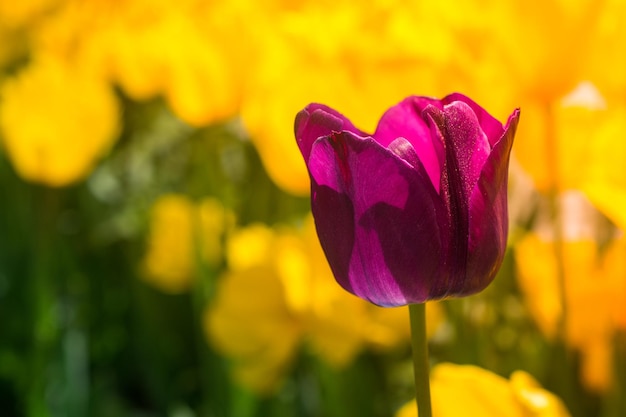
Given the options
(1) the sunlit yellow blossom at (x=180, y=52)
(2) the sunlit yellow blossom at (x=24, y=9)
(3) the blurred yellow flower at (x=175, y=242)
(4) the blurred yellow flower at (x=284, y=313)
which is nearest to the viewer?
(4) the blurred yellow flower at (x=284, y=313)

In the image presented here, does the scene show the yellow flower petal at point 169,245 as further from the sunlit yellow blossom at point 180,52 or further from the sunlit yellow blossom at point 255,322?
the sunlit yellow blossom at point 255,322

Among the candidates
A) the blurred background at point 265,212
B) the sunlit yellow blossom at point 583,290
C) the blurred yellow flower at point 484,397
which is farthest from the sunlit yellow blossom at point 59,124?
Answer: the blurred yellow flower at point 484,397

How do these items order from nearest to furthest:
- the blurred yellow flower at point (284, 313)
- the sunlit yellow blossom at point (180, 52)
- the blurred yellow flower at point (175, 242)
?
the blurred yellow flower at point (284, 313), the sunlit yellow blossom at point (180, 52), the blurred yellow flower at point (175, 242)

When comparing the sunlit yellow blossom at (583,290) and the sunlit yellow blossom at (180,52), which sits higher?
the sunlit yellow blossom at (180,52)

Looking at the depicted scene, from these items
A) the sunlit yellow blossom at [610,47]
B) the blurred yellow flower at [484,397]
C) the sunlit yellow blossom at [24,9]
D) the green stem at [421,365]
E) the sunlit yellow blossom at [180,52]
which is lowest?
the blurred yellow flower at [484,397]

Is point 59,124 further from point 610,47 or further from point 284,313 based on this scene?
point 610,47

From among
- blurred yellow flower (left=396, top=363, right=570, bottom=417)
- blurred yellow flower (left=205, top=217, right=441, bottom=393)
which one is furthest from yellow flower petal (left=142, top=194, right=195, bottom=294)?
blurred yellow flower (left=396, top=363, right=570, bottom=417)

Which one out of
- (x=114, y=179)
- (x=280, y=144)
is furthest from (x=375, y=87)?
(x=114, y=179)

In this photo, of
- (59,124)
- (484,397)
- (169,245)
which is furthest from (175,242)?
(484,397)
